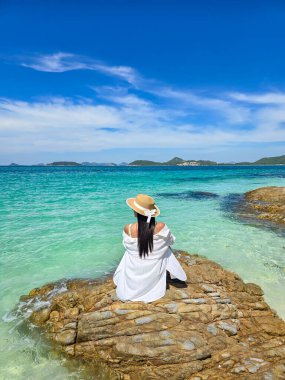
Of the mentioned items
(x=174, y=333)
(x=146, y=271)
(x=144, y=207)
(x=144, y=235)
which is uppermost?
(x=144, y=207)

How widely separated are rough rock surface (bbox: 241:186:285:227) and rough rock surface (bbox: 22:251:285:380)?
39.7ft

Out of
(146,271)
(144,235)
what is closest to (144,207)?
(144,235)

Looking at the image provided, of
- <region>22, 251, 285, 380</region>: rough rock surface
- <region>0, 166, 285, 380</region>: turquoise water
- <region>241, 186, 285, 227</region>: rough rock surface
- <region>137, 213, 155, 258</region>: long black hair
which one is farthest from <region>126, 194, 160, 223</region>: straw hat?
<region>241, 186, 285, 227</region>: rough rock surface

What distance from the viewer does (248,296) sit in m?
7.25

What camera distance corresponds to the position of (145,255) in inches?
236

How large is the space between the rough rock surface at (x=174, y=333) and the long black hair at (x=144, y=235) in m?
1.28

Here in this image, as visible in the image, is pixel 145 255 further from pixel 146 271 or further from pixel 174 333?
pixel 174 333

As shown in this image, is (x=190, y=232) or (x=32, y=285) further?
(x=190, y=232)

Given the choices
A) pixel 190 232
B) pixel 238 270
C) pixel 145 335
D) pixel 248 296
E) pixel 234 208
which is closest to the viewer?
pixel 145 335

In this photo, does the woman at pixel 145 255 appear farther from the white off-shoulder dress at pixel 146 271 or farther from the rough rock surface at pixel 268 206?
the rough rock surface at pixel 268 206

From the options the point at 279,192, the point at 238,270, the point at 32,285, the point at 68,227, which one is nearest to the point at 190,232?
the point at 238,270

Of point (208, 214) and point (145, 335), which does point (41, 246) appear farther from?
point (208, 214)

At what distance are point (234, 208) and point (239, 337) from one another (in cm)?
1814

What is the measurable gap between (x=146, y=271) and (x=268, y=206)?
17940 millimetres
